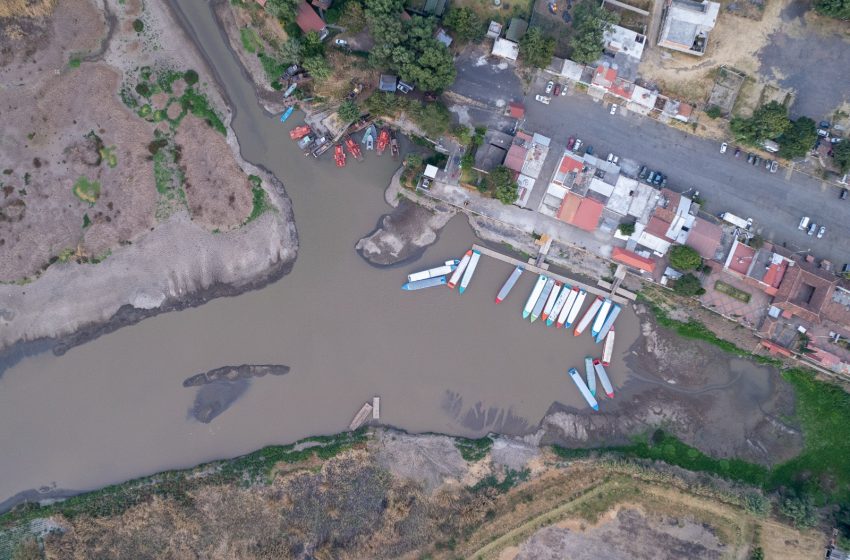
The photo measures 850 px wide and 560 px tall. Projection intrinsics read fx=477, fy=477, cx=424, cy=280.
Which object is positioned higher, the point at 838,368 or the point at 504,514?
the point at 838,368

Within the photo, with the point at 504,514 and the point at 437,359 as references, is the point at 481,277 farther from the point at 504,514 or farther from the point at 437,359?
the point at 504,514

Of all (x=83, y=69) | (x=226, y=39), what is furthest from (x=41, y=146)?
(x=226, y=39)

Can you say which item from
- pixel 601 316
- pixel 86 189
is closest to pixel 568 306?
pixel 601 316

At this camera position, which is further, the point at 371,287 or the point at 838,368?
the point at 371,287

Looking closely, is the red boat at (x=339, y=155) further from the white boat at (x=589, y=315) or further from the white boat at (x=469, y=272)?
the white boat at (x=589, y=315)

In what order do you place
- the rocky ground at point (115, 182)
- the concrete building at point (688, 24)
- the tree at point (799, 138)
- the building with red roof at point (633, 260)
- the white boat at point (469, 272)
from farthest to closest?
the white boat at point (469, 272)
the rocky ground at point (115, 182)
the building with red roof at point (633, 260)
the concrete building at point (688, 24)
the tree at point (799, 138)

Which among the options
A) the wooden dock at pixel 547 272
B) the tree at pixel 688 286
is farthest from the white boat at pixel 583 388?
the tree at pixel 688 286
